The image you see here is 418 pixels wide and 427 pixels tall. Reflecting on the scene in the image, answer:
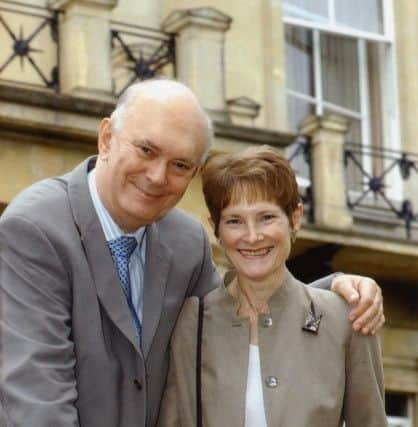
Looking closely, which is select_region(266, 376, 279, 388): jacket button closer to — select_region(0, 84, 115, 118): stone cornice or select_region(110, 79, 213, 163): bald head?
select_region(110, 79, 213, 163): bald head

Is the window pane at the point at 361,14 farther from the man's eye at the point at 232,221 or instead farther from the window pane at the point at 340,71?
the man's eye at the point at 232,221

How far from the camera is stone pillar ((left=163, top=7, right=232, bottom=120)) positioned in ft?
40.4

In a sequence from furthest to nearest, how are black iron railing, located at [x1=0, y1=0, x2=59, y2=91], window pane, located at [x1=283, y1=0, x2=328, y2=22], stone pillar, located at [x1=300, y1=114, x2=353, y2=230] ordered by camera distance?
window pane, located at [x1=283, y1=0, x2=328, y2=22] → stone pillar, located at [x1=300, y1=114, x2=353, y2=230] → black iron railing, located at [x1=0, y1=0, x2=59, y2=91]

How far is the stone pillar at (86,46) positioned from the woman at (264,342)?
6705 mm

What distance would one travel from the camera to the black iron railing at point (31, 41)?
40.4ft

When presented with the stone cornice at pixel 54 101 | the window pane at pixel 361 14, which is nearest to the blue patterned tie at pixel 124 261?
the stone cornice at pixel 54 101

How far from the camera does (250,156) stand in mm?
5207

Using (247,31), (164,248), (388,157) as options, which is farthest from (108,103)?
(164,248)

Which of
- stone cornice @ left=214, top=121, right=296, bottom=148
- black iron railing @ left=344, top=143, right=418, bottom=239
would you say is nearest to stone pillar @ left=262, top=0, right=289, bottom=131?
black iron railing @ left=344, top=143, right=418, bottom=239

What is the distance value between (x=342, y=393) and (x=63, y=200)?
0.93 m

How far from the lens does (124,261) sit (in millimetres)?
5301

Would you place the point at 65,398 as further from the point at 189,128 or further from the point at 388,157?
the point at 388,157

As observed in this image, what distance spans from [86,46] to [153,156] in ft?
23.0

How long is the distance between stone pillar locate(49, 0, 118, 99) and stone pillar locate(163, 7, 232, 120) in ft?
1.79
